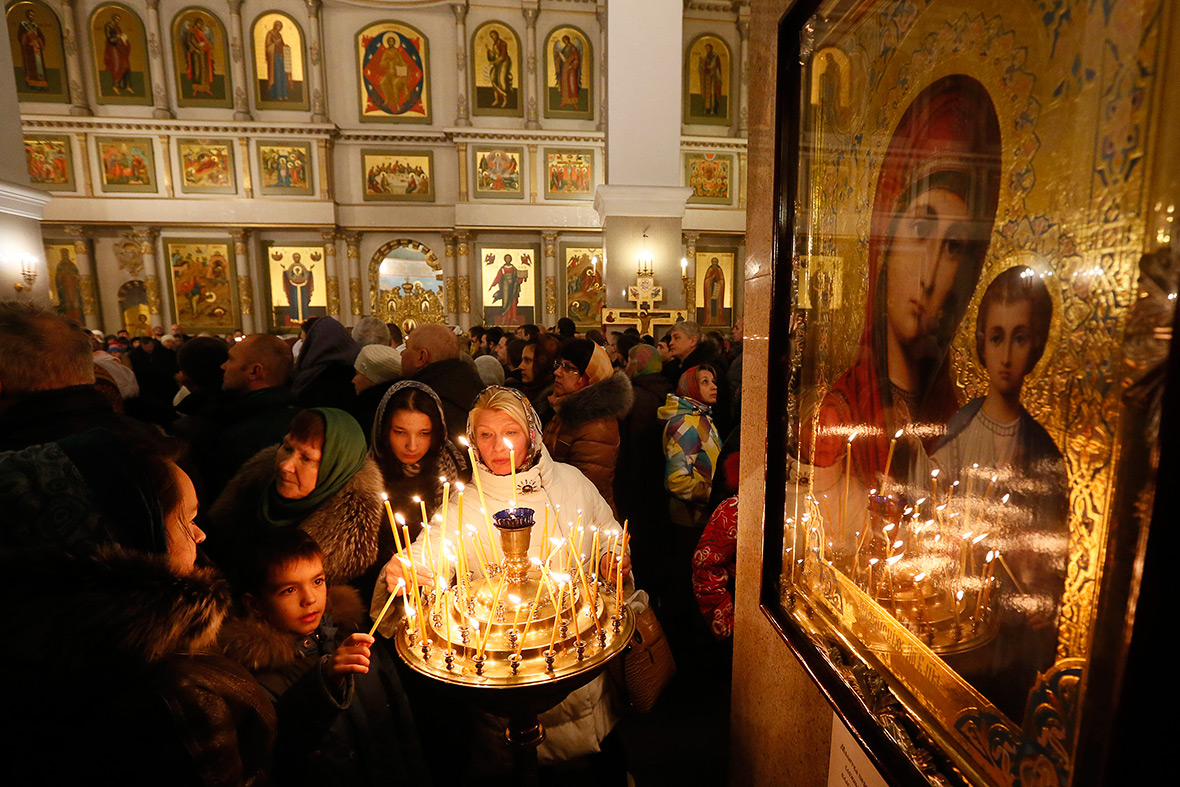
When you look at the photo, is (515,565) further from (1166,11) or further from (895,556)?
(1166,11)

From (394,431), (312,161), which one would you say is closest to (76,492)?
(394,431)

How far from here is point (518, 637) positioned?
3.95 feet

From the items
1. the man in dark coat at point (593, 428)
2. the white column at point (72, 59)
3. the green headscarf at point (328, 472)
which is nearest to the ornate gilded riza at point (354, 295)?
the white column at point (72, 59)

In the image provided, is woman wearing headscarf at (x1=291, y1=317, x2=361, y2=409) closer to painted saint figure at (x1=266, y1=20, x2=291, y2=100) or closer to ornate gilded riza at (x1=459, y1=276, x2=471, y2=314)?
ornate gilded riza at (x1=459, y1=276, x2=471, y2=314)

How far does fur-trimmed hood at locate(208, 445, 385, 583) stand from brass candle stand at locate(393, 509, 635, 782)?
0.62 meters

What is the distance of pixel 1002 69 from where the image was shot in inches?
24.3

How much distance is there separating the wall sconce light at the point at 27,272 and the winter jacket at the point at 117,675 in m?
6.09

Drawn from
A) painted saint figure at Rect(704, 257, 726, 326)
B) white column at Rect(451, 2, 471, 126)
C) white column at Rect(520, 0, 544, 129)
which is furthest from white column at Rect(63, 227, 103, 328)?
painted saint figure at Rect(704, 257, 726, 326)

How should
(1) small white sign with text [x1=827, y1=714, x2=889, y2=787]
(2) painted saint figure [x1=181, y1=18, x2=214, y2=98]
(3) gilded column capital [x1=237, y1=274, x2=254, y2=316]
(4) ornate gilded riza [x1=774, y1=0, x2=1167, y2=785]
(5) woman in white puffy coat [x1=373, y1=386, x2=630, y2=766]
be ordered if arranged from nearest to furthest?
(4) ornate gilded riza [x1=774, y1=0, x2=1167, y2=785] < (1) small white sign with text [x1=827, y1=714, x2=889, y2=787] < (5) woman in white puffy coat [x1=373, y1=386, x2=630, y2=766] < (2) painted saint figure [x1=181, y1=18, x2=214, y2=98] < (3) gilded column capital [x1=237, y1=274, x2=254, y2=316]

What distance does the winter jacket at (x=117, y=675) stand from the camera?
745 mm

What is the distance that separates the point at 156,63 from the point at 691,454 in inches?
714

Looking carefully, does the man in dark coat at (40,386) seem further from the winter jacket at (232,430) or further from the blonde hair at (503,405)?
the blonde hair at (503,405)

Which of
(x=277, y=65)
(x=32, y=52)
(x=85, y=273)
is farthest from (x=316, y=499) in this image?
(x=32, y=52)

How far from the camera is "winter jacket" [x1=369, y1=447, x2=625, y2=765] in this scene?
6.02 ft
